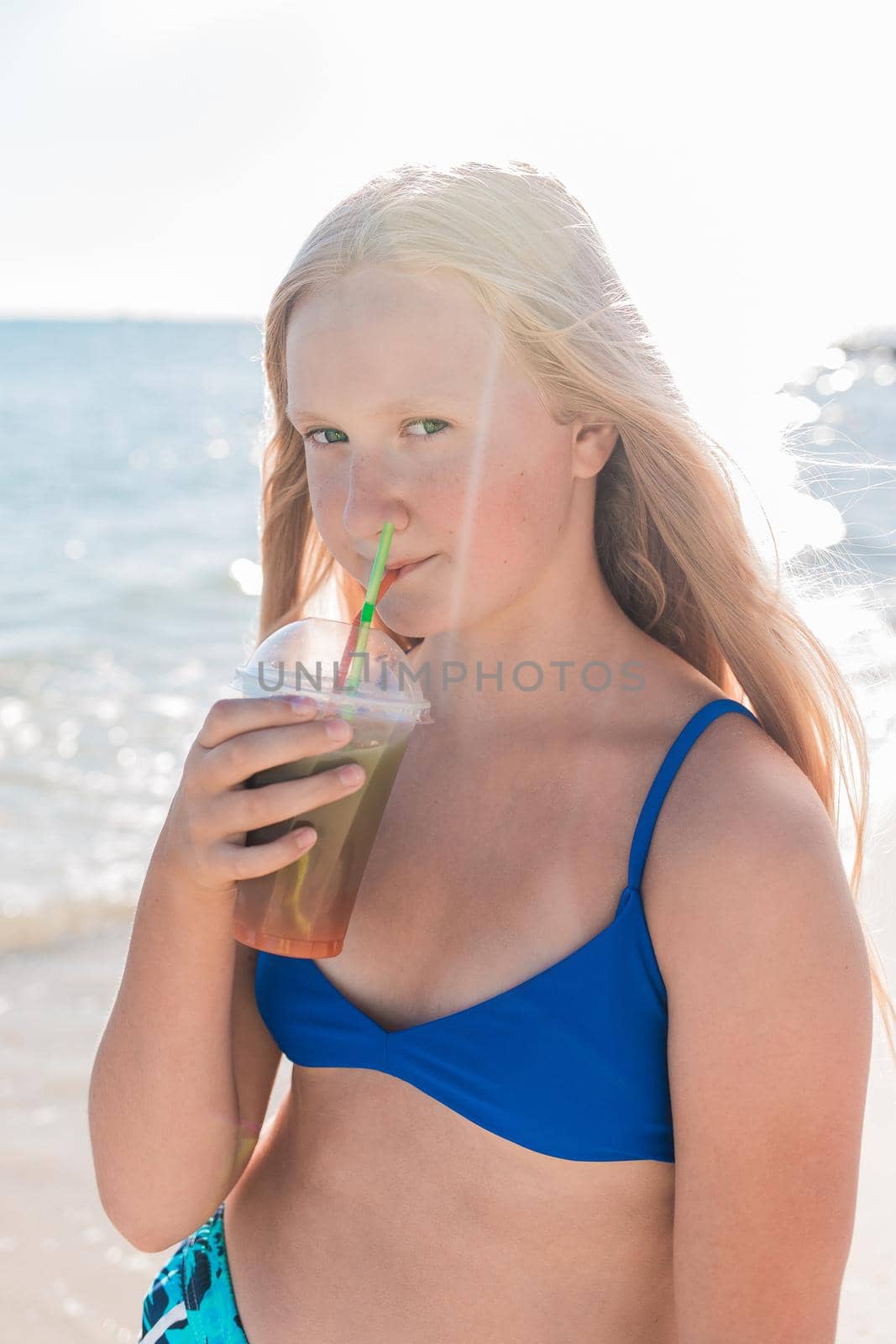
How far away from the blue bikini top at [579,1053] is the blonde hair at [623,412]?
1.46 feet

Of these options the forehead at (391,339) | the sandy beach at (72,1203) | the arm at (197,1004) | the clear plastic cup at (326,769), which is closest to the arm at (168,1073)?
the arm at (197,1004)

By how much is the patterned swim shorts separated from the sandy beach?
139 cm

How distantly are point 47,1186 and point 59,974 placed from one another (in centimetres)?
143

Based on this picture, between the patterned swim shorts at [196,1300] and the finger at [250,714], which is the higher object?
the finger at [250,714]

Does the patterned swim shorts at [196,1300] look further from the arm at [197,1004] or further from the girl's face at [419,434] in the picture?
the girl's face at [419,434]

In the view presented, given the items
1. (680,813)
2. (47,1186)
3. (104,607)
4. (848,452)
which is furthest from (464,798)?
(104,607)

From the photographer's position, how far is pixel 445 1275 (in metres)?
1.80

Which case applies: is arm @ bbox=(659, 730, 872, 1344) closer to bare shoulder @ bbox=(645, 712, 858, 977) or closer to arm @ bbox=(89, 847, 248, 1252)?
bare shoulder @ bbox=(645, 712, 858, 977)

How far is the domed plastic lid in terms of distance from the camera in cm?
167

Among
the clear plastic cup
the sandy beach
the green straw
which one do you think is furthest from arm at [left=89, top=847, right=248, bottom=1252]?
the sandy beach

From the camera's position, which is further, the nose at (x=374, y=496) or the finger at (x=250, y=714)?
the nose at (x=374, y=496)

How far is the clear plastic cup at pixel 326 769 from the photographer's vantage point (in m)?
1.68

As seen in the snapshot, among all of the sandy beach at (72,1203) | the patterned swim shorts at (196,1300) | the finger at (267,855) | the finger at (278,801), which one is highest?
the finger at (278,801)

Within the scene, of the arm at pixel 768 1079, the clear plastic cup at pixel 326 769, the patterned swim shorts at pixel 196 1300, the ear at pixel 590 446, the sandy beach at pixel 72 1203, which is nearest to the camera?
the arm at pixel 768 1079
